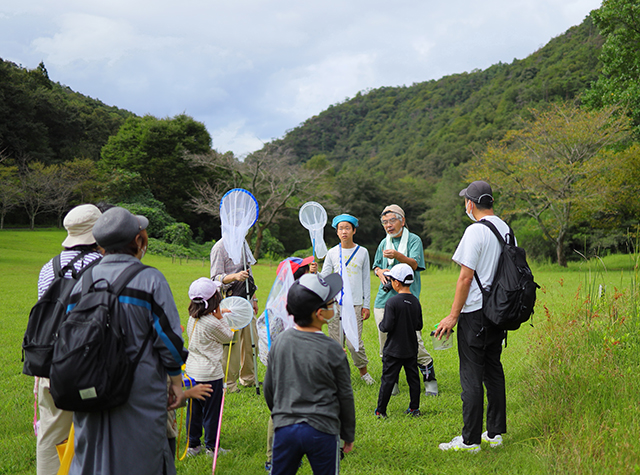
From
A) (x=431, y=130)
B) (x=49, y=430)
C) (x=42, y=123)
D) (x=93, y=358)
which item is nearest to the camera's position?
(x=93, y=358)

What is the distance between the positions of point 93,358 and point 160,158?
36948 mm

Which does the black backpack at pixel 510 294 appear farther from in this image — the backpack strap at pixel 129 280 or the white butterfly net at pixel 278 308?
the backpack strap at pixel 129 280

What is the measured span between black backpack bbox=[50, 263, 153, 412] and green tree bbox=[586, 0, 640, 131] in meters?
23.0

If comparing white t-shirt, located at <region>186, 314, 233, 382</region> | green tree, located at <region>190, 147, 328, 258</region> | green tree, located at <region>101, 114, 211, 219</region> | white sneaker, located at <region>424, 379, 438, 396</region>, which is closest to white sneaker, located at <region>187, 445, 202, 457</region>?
white t-shirt, located at <region>186, 314, 233, 382</region>

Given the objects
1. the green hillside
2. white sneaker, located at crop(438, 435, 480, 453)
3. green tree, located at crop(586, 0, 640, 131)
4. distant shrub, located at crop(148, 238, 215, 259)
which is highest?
the green hillside

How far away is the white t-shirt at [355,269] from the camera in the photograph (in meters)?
5.38

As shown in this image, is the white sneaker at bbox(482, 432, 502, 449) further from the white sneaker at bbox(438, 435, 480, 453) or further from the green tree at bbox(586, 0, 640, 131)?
the green tree at bbox(586, 0, 640, 131)

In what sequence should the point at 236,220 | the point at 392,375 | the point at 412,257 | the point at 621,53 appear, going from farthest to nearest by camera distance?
the point at 621,53, the point at 412,257, the point at 236,220, the point at 392,375

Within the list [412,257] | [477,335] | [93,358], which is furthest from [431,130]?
[93,358]

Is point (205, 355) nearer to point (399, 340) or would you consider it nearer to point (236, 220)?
point (236, 220)

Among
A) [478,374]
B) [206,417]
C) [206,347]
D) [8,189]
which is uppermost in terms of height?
[8,189]

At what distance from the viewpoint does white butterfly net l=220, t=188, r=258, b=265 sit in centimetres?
485

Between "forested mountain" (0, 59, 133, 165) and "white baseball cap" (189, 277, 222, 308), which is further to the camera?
"forested mountain" (0, 59, 133, 165)

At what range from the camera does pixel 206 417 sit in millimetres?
3506
